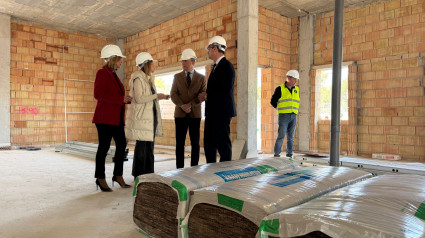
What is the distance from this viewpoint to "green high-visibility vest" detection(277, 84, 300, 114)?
16.4 feet

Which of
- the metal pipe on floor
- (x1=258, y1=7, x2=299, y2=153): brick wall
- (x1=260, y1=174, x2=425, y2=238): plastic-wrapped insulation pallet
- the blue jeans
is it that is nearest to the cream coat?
the metal pipe on floor

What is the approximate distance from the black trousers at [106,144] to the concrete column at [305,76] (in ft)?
15.2

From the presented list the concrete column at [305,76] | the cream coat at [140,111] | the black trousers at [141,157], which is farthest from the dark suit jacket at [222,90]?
the concrete column at [305,76]

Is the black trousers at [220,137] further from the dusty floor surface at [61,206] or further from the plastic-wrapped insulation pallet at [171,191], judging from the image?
the dusty floor surface at [61,206]

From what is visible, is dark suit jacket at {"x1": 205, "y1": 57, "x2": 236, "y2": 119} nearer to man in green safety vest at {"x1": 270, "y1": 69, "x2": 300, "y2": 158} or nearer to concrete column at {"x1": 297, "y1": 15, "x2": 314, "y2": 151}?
man in green safety vest at {"x1": 270, "y1": 69, "x2": 300, "y2": 158}

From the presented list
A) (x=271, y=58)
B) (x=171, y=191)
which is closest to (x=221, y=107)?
(x=171, y=191)

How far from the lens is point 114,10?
6.79 m

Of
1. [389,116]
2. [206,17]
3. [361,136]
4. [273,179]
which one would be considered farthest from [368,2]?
[273,179]

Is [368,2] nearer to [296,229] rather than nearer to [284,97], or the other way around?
[284,97]

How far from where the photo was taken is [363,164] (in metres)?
2.79

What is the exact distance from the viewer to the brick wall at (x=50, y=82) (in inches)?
294

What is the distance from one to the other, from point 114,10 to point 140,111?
480 cm

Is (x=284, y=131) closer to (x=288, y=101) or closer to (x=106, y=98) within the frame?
(x=288, y=101)

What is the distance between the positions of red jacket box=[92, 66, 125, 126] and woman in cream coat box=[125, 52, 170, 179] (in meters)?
→ 0.17
